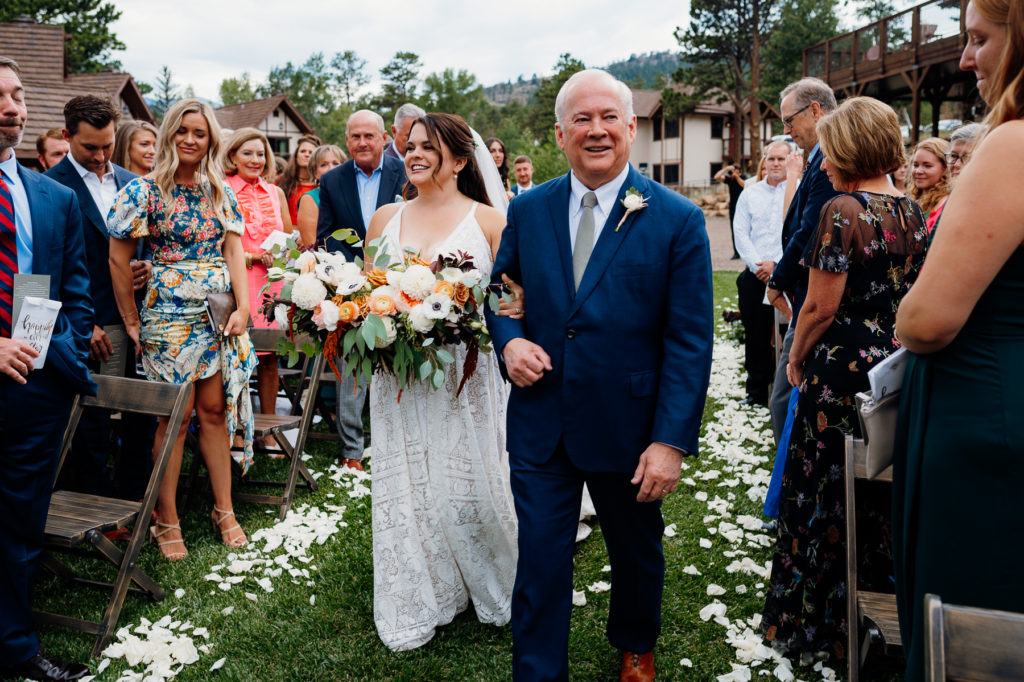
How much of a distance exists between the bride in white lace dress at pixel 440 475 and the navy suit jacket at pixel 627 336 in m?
0.90

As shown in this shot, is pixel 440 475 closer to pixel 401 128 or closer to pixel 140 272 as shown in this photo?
pixel 140 272

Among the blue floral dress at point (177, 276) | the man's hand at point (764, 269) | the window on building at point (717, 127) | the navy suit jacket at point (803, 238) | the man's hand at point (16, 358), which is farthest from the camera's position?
the window on building at point (717, 127)

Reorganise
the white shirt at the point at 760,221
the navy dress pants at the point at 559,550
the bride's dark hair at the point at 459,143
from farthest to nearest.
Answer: the white shirt at the point at 760,221 < the bride's dark hair at the point at 459,143 < the navy dress pants at the point at 559,550

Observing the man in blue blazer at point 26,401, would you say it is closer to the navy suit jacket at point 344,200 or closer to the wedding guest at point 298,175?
the navy suit jacket at point 344,200

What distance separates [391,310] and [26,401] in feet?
5.52

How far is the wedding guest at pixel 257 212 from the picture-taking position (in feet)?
22.0

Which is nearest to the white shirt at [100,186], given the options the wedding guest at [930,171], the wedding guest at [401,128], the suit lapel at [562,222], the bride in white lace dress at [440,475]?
the wedding guest at [401,128]

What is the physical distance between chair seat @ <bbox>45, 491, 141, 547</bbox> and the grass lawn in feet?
1.88

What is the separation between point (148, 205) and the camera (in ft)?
14.9

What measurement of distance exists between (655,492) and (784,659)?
1335 mm

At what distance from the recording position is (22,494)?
344 cm

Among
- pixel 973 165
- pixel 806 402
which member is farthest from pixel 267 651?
pixel 973 165

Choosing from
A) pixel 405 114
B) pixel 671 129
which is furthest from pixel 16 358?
pixel 671 129

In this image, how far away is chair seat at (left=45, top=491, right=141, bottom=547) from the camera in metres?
3.62
